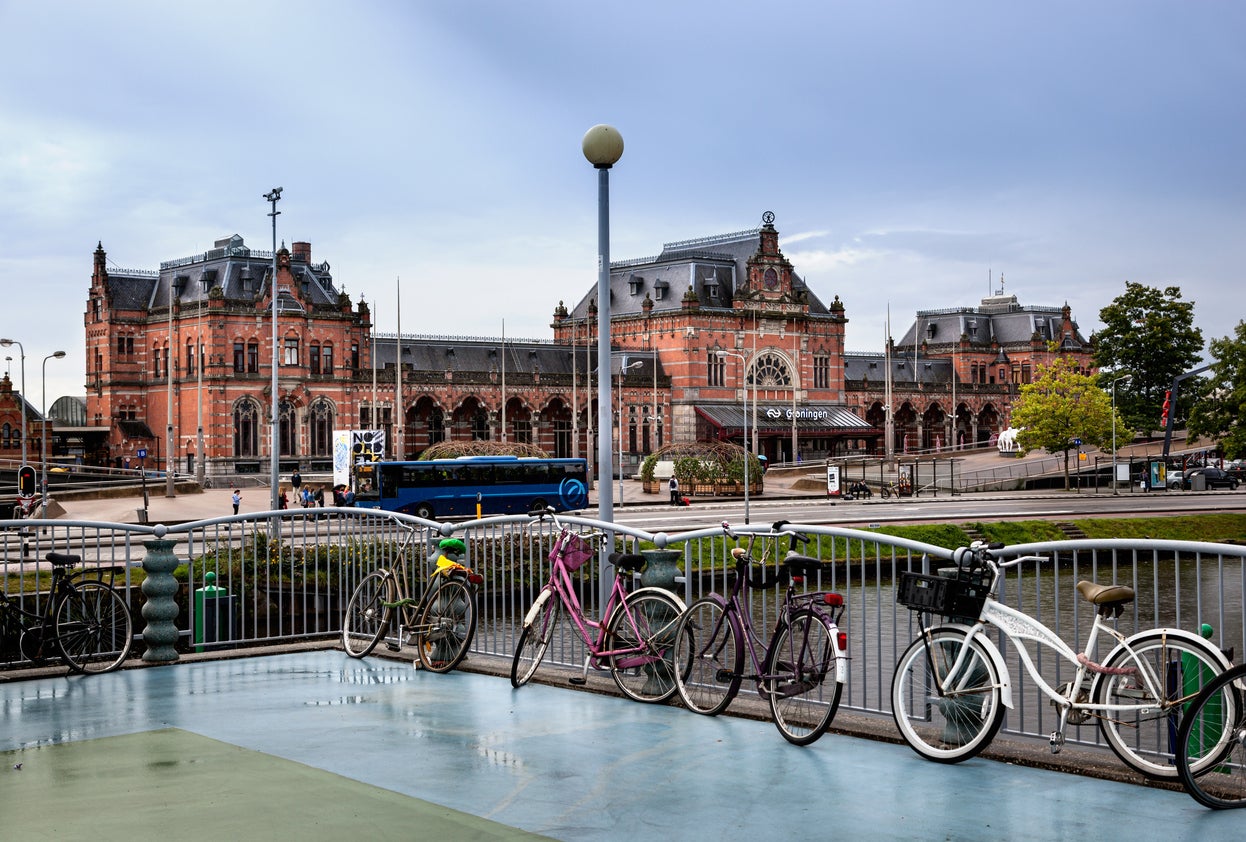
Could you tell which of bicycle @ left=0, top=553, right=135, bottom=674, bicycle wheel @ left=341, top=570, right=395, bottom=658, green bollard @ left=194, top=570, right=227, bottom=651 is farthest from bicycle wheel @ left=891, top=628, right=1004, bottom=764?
green bollard @ left=194, top=570, right=227, bottom=651

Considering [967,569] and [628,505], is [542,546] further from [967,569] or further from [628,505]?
[628,505]

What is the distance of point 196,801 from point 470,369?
244ft

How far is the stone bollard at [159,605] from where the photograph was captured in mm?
11453

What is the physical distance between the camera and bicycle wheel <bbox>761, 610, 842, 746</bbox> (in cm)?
812

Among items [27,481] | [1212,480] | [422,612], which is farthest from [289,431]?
[422,612]

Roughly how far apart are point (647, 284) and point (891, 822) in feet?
270

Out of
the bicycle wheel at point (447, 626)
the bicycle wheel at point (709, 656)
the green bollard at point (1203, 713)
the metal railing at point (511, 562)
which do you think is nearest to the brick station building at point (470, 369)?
the metal railing at point (511, 562)

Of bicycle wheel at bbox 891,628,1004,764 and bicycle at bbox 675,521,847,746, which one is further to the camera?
bicycle at bbox 675,521,847,746

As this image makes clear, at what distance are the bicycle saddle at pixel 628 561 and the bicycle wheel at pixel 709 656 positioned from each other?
57cm

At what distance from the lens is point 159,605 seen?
11.5 m

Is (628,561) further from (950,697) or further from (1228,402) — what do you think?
(1228,402)

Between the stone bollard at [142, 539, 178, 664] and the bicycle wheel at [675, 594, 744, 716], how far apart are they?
4.97m

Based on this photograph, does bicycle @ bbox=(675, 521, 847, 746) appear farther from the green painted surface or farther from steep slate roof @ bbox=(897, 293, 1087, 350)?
steep slate roof @ bbox=(897, 293, 1087, 350)

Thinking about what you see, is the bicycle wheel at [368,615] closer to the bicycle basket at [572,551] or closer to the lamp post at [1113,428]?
the bicycle basket at [572,551]
